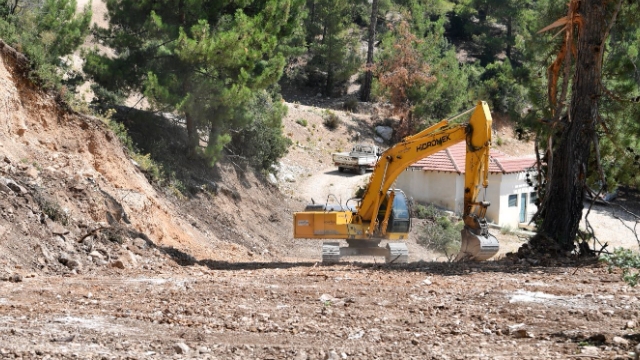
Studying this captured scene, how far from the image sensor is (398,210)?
19312 millimetres

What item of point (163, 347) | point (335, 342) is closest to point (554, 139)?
point (335, 342)

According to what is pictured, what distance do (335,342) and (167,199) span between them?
1437 centimetres

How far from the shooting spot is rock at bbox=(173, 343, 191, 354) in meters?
9.18

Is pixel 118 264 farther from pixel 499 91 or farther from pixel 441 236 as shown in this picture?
pixel 499 91

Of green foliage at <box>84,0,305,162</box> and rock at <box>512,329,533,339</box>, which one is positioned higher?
green foliage at <box>84,0,305,162</box>

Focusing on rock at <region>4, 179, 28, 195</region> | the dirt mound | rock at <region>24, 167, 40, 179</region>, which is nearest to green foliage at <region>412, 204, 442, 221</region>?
the dirt mound

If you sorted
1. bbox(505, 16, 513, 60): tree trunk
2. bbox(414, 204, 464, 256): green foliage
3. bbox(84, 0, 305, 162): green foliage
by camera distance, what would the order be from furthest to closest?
bbox(505, 16, 513, 60): tree trunk < bbox(414, 204, 464, 256): green foliage < bbox(84, 0, 305, 162): green foliage

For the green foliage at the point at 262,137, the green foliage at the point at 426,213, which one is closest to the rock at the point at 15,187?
the green foliage at the point at 262,137

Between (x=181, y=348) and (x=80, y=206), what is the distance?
8268mm

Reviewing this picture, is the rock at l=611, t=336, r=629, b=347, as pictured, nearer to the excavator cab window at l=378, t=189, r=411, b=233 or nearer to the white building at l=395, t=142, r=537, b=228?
the excavator cab window at l=378, t=189, r=411, b=233

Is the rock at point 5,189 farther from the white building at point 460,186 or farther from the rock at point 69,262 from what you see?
the white building at point 460,186

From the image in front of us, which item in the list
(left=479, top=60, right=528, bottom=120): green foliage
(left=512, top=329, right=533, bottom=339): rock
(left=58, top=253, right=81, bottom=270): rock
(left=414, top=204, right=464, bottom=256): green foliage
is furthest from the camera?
(left=479, top=60, right=528, bottom=120): green foliage

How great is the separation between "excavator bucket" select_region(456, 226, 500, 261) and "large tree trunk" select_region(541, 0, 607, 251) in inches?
40.5

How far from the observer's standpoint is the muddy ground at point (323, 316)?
364 inches
